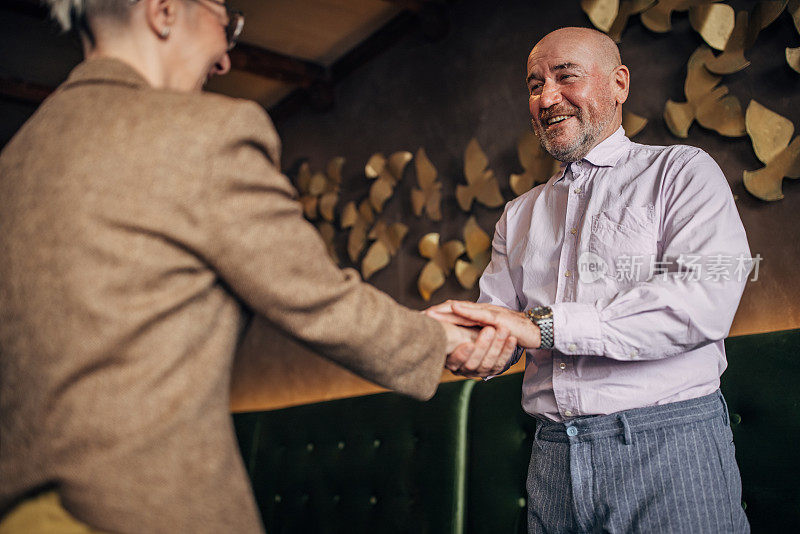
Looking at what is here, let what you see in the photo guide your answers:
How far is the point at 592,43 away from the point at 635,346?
0.92 metres

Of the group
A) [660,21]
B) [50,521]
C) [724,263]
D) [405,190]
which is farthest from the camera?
[405,190]

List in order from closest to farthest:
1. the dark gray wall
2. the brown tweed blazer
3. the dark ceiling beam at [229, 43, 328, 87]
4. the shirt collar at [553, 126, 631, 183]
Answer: the brown tweed blazer < the shirt collar at [553, 126, 631, 183] < the dark gray wall < the dark ceiling beam at [229, 43, 328, 87]

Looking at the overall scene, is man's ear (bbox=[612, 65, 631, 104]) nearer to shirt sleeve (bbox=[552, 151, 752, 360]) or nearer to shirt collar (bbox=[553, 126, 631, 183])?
shirt collar (bbox=[553, 126, 631, 183])

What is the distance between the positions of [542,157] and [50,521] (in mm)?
2296

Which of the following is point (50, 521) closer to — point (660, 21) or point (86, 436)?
point (86, 436)

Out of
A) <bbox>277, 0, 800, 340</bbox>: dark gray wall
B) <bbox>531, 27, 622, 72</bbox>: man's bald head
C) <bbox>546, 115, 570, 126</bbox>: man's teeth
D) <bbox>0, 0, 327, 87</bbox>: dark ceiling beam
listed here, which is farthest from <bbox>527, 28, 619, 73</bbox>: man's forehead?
<bbox>0, 0, 327, 87</bbox>: dark ceiling beam

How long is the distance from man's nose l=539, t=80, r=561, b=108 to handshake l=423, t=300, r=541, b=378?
Result: 61 cm

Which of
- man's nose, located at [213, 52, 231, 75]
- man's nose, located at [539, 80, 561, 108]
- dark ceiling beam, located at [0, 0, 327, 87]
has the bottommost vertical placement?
man's nose, located at [213, 52, 231, 75]

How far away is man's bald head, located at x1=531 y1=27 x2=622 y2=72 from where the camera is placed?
6.09 ft

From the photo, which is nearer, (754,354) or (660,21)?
(754,354)

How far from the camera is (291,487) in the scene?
324cm

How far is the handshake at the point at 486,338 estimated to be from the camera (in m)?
1.52

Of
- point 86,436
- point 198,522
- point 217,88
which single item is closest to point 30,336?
point 86,436

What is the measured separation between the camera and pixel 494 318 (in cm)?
159
